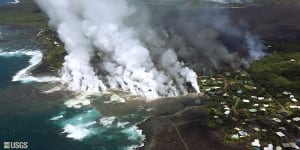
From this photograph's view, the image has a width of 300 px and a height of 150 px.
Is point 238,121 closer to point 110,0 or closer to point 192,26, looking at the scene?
point 110,0

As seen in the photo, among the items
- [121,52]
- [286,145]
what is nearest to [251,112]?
[286,145]

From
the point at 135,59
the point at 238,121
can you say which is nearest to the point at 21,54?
the point at 135,59

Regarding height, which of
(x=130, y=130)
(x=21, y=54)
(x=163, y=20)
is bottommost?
(x=130, y=130)

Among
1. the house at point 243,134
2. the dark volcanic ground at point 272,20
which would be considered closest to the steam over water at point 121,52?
the dark volcanic ground at point 272,20

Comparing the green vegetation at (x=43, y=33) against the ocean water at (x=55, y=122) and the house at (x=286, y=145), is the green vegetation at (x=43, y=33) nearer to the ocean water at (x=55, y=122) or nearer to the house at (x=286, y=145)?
the ocean water at (x=55, y=122)

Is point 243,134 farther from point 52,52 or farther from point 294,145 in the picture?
point 52,52

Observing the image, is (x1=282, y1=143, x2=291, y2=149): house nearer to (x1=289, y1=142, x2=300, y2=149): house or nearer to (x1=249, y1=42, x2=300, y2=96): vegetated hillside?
(x1=289, y1=142, x2=300, y2=149): house

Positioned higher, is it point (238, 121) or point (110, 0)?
point (110, 0)
